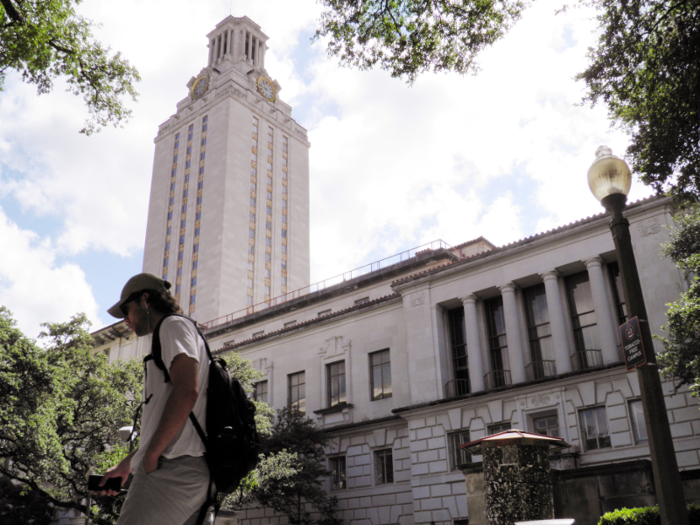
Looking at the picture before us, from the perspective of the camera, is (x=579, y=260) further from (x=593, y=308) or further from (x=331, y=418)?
(x=331, y=418)

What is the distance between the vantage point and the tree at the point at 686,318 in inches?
700

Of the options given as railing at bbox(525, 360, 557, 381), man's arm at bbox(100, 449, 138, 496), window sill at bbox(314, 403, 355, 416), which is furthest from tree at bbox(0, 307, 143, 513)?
man's arm at bbox(100, 449, 138, 496)

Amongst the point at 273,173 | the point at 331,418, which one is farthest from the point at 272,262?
the point at 331,418

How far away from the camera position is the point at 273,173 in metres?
92.1

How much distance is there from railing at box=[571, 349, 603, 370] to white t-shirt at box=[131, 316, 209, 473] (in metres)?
24.3

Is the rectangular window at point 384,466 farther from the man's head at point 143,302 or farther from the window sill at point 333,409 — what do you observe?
the man's head at point 143,302

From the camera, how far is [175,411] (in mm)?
3219

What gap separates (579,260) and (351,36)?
18.7 metres

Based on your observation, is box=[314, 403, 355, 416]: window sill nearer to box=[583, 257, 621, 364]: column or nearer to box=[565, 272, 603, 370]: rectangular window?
box=[565, 272, 603, 370]: rectangular window

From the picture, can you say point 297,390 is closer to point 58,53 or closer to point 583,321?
point 583,321

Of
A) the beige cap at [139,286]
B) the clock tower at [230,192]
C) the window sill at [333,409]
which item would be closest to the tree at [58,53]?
the beige cap at [139,286]

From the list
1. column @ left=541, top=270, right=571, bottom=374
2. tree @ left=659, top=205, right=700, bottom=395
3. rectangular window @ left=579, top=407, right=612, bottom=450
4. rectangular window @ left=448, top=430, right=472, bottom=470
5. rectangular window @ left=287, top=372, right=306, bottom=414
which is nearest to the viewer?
tree @ left=659, top=205, right=700, bottom=395

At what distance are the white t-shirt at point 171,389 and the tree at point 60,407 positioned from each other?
61.9 feet

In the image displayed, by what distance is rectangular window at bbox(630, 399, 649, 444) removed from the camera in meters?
22.6
